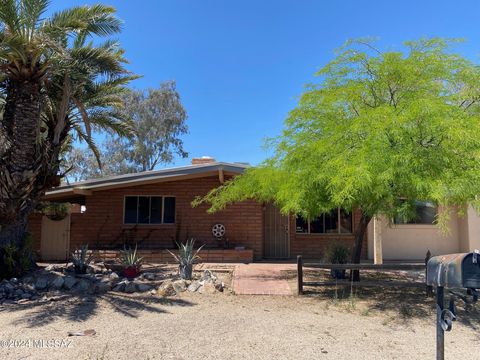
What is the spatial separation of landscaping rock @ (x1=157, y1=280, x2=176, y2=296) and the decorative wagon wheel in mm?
5345

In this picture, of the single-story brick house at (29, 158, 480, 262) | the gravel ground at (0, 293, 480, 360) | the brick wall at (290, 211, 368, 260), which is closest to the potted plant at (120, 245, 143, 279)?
the gravel ground at (0, 293, 480, 360)

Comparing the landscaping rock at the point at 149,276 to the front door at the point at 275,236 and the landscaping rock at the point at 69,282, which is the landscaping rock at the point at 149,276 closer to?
the landscaping rock at the point at 69,282

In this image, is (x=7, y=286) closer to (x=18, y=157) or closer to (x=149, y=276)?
(x=18, y=157)

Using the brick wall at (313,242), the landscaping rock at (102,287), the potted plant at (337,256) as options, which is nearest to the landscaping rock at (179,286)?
the landscaping rock at (102,287)

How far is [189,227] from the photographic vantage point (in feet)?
49.5

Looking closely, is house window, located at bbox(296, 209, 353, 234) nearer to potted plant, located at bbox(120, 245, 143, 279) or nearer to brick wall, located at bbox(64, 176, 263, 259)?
brick wall, located at bbox(64, 176, 263, 259)

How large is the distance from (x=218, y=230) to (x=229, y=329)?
27.5 feet

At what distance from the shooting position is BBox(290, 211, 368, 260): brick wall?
50.0 feet

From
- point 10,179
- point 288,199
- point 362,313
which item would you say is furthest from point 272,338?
point 10,179

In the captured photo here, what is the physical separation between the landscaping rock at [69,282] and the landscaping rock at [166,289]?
2.02 meters

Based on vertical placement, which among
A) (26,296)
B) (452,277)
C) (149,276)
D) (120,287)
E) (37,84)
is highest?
(37,84)

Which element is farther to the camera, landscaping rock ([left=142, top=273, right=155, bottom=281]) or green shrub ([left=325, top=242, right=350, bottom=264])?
green shrub ([left=325, top=242, right=350, bottom=264])

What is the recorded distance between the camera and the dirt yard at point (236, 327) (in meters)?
5.54

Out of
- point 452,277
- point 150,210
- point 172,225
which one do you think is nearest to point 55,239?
point 150,210
